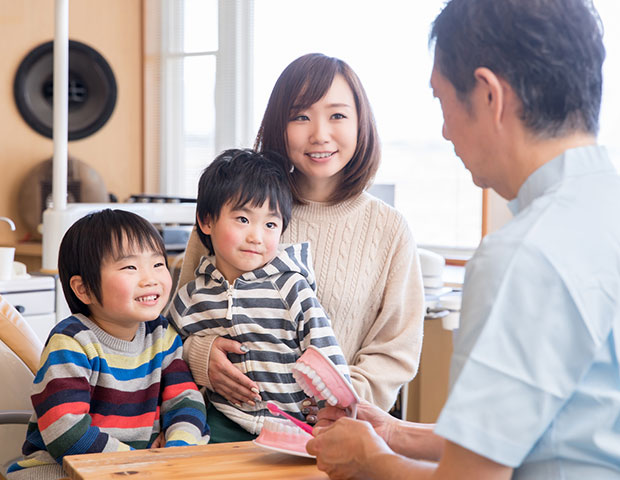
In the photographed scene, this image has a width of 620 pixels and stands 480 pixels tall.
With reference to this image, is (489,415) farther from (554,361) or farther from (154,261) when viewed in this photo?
(154,261)

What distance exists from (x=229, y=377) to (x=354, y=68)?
9.30ft

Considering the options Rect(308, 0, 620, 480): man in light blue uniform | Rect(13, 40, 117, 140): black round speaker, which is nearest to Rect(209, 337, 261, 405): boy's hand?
Rect(308, 0, 620, 480): man in light blue uniform

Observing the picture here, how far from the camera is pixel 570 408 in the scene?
31.0 inches

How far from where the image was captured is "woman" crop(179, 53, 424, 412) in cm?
163

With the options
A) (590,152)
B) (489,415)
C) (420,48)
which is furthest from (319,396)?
(420,48)

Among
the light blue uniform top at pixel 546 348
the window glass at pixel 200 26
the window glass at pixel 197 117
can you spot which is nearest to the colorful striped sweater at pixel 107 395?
the light blue uniform top at pixel 546 348

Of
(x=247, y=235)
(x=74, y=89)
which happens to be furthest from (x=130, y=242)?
(x=74, y=89)

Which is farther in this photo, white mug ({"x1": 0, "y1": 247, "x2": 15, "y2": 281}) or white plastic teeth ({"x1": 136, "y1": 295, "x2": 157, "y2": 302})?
white mug ({"x1": 0, "y1": 247, "x2": 15, "y2": 281})

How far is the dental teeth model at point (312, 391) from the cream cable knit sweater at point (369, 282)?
0.39m

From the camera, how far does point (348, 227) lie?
5.58 feet

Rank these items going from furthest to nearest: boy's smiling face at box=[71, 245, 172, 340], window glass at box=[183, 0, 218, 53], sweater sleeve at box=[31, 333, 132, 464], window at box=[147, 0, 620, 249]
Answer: window glass at box=[183, 0, 218, 53], window at box=[147, 0, 620, 249], boy's smiling face at box=[71, 245, 172, 340], sweater sleeve at box=[31, 333, 132, 464]

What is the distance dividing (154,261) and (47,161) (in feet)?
11.5

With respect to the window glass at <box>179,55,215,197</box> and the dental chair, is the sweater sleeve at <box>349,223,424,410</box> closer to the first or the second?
the dental chair

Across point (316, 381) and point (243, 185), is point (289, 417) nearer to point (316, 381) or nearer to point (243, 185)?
point (316, 381)
